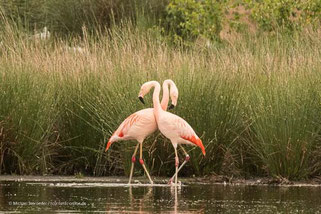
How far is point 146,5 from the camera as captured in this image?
25422 millimetres

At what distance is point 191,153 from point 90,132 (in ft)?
5.59

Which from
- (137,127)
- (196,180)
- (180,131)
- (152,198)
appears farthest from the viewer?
(196,180)

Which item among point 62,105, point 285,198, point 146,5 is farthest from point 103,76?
point 146,5

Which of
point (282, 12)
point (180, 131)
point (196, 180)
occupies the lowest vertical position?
point (196, 180)

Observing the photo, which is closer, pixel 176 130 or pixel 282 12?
pixel 176 130

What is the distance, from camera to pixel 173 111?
43.4 ft

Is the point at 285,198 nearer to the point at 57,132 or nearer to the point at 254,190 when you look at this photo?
the point at 254,190

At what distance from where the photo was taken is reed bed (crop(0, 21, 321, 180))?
12578mm

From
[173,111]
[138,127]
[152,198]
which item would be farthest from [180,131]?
[152,198]

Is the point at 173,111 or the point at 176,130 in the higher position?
the point at 176,130

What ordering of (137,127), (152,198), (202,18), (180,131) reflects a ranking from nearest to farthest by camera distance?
(152,198)
(180,131)
(137,127)
(202,18)

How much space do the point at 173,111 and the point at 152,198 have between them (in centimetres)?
289

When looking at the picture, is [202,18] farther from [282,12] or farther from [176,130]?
[176,130]

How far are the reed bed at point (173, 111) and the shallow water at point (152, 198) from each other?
0.98 m
